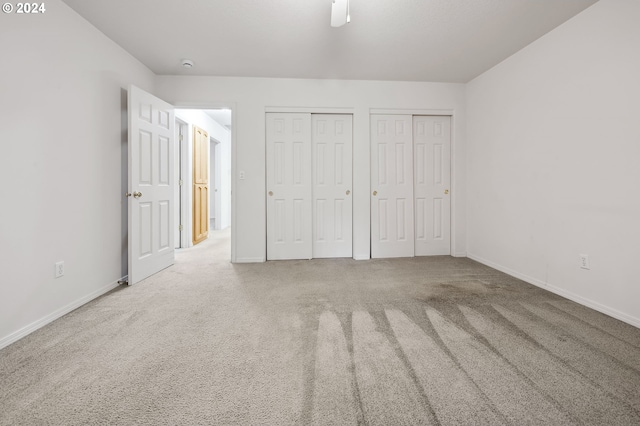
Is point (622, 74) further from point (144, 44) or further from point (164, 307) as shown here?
point (144, 44)

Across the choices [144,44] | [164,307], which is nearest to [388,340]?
[164,307]

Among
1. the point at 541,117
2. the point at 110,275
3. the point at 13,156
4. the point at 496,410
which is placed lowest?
the point at 496,410

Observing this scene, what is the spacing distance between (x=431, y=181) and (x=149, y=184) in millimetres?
3696

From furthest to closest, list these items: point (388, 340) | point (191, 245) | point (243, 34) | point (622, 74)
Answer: point (191, 245), point (243, 34), point (622, 74), point (388, 340)

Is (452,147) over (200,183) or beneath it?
over

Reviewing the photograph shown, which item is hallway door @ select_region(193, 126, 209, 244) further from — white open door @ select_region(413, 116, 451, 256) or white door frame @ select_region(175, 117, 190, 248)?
white open door @ select_region(413, 116, 451, 256)

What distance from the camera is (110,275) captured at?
269 centimetres

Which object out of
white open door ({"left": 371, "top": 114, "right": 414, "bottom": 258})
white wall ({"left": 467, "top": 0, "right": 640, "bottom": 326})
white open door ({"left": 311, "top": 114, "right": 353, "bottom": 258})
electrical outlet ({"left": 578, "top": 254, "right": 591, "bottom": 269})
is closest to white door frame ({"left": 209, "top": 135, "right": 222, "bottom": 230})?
white open door ({"left": 311, "top": 114, "right": 353, "bottom": 258})

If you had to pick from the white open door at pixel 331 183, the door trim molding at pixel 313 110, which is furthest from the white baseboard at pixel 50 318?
the door trim molding at pixel 313 110

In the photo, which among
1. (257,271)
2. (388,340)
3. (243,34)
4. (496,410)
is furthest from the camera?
(257,271)

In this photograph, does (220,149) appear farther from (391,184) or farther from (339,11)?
(339,11)

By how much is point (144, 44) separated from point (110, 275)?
239 centimetres

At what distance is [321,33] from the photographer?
8.56 ft

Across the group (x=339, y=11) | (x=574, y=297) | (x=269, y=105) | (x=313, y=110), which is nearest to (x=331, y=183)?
(x=313, y=110)
